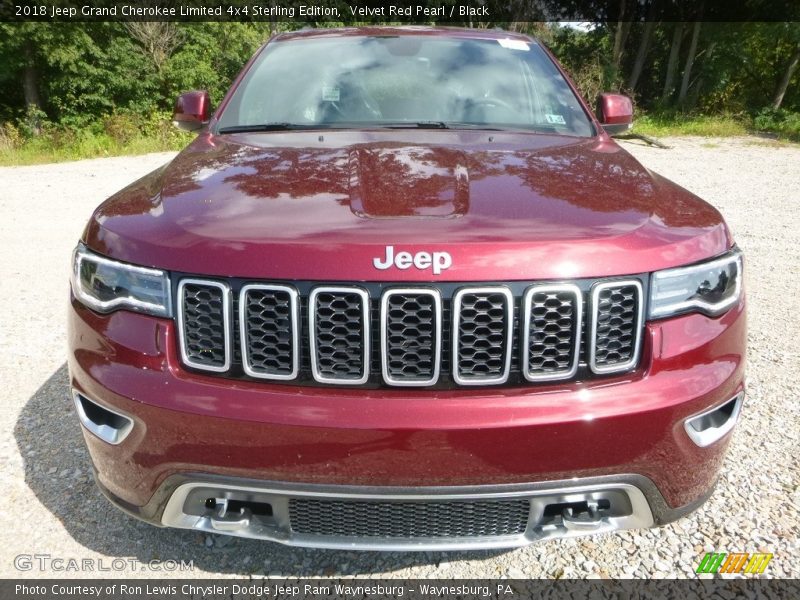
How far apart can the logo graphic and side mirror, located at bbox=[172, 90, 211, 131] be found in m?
2.89

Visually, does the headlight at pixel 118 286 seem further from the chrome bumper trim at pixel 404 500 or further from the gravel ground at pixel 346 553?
the gravel ground at pixel 346 553

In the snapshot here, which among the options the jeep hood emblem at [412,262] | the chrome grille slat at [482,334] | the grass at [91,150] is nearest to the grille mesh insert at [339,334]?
the jeep hood emblem at [412,262]

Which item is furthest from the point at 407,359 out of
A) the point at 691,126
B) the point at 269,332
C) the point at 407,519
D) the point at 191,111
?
the point at 691,126

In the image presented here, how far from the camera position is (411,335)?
151cm

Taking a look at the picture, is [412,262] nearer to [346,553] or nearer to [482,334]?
[482,334]

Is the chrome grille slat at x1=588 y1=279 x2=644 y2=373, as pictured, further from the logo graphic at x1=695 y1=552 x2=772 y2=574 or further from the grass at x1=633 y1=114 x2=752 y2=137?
the grass at x1=633 y1=114 x2=752 y2=137

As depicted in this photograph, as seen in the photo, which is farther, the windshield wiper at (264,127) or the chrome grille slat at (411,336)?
the windshield wiper at (264,127)

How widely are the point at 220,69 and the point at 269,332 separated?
2668 centimetres

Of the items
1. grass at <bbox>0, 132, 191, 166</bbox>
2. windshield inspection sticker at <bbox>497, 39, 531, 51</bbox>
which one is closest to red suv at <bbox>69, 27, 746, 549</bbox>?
windshield inspection sticker at <bbox>497, 39, 531, 51</bbox>

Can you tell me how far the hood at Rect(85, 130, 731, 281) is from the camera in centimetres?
147

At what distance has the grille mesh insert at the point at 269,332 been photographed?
59.4 inches

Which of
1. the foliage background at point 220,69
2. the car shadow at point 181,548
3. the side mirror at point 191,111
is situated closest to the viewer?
the car shadow at point 181,548

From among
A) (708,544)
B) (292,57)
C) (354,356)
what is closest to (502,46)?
(292,57)

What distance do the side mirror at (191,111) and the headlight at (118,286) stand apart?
4.76 ft
